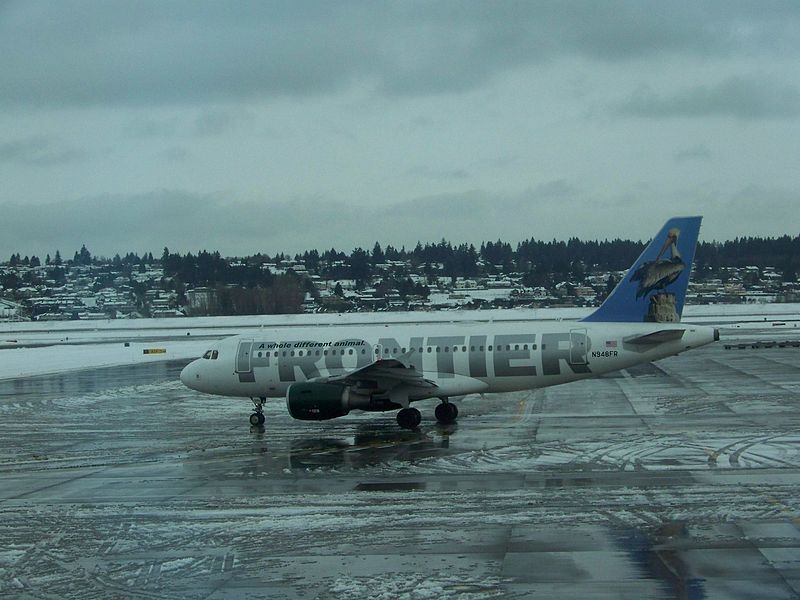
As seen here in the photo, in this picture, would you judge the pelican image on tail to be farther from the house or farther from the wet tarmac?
the house

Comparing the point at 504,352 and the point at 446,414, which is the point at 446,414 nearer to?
the point at 446,414

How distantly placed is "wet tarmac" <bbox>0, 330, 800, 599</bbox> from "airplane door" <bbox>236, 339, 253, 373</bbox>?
186 centimetres

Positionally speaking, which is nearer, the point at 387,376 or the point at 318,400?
Result: the point at 318,400

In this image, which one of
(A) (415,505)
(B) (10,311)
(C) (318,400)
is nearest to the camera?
(A) (415,505)

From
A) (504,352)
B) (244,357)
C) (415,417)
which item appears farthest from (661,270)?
(244,357)

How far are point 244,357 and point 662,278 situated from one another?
13627 millimetres

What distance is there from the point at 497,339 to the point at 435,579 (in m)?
16.6

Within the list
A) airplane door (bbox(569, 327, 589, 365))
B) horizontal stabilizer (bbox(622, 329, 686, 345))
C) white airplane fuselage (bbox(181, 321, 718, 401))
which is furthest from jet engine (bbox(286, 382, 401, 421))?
horizontal stabilizer (bbox(622, 329, 686, 345))

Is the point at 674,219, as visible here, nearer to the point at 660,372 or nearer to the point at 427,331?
the point at 427,331

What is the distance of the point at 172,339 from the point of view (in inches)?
3450

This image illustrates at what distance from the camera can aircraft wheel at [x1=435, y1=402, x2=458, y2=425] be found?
97.6 feet

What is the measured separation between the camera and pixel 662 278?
1124 inches

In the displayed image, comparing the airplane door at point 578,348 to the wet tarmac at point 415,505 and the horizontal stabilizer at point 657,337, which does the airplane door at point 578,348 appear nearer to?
the horizontal stabilizer at point 657,337

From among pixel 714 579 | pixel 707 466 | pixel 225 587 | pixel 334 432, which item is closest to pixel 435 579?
pixel 225 587
